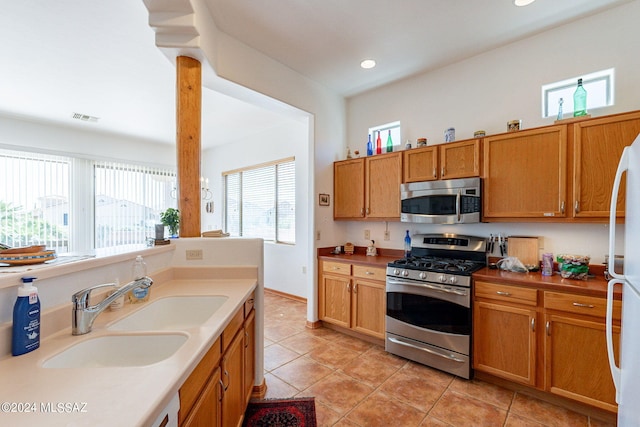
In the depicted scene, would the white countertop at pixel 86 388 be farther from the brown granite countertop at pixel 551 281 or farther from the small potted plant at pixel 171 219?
the brown granite countertop at pixel 551 281

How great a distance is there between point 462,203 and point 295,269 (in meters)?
2.81

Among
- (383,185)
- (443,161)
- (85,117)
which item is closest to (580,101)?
(443,161)

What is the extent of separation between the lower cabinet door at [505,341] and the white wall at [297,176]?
1.94 meters

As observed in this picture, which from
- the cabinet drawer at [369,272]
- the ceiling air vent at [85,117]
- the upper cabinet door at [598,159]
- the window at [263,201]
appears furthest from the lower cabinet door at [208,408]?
the ceiling air vent at [85,117]

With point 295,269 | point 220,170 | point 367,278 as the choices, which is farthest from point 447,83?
point 220,170

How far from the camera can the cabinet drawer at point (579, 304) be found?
1.80 meters

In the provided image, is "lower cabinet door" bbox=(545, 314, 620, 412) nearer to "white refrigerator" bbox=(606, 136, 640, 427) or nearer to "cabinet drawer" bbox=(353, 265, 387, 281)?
"white refrigerator" bbox=(606, 136, 640, 427)

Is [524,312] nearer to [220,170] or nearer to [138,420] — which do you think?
[138,420]

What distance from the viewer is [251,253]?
2.10 meters

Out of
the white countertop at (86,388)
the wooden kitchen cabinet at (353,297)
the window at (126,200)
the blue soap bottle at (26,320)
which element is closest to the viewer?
the white countertop at (86,388)

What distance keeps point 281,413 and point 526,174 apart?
2.67m

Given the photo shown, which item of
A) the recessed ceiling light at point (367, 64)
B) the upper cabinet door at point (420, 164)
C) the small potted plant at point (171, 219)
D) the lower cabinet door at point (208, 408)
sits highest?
the recessed ceiling light at point (367, 64)

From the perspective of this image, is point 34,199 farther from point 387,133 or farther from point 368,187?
point 387,133

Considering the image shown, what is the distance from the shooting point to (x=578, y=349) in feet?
6.25
